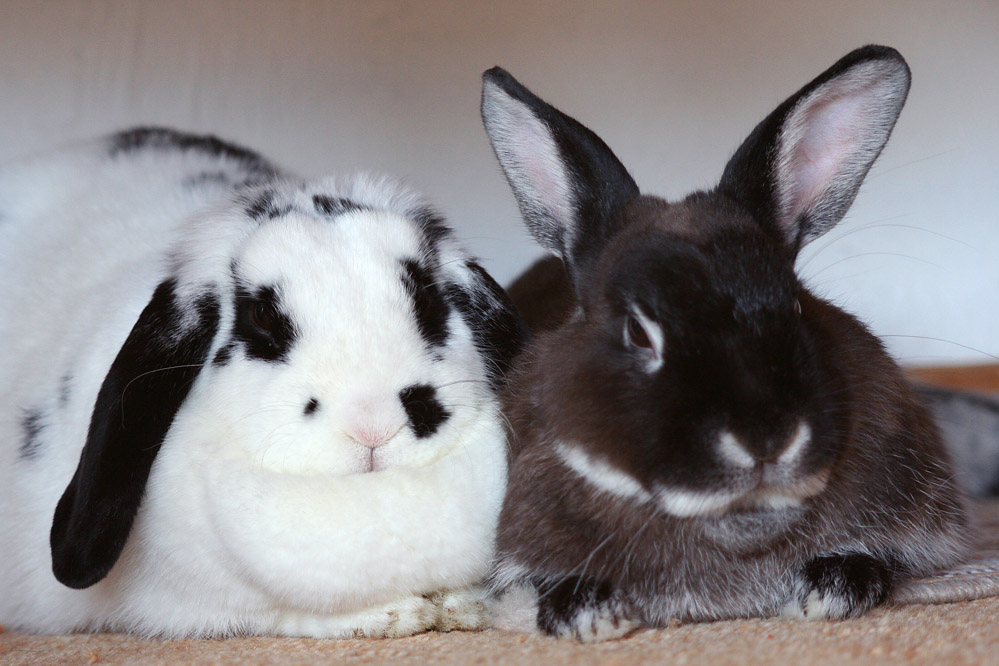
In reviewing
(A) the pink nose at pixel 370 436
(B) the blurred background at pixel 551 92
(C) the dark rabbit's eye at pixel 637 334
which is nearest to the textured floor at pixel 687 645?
(A) the pink nose at pixel 370 436

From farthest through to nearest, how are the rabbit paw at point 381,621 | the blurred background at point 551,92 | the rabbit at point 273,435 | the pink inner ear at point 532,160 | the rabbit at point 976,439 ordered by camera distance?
the blurred background at point 551,92, the rabbit at point 976,439, the pink inner ear at point 532,160, the rabbit paw at point 381,621, the rabbit at point 273,435

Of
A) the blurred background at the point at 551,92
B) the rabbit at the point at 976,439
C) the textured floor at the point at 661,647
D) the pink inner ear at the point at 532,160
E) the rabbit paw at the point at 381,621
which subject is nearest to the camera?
the textured floor at the point at 661,647

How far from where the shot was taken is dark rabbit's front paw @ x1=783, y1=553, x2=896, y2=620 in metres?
1.60

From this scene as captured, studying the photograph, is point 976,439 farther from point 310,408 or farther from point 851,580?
point 310,408

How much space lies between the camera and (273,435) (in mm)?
1574

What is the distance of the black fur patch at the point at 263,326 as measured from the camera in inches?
64.1

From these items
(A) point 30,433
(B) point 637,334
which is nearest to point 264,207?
(A) point 30,433

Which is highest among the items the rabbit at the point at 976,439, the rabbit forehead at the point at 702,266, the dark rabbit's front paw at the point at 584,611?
the rabbit forehead at the point at 702,266

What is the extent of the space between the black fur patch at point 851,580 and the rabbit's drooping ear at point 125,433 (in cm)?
111

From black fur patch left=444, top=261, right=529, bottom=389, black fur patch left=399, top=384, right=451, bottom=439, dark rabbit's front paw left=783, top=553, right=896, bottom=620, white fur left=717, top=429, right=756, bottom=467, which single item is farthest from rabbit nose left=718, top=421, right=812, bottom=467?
black fur patch left=444, top=261, right=529, bottom=389

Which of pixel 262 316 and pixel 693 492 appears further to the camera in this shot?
pixel 262 316

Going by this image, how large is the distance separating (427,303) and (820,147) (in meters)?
0.77

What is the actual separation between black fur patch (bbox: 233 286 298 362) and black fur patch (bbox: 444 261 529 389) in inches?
13.7

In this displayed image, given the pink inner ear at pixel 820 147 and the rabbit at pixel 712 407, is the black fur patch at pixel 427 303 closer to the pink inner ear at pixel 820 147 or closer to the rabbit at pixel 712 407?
the rabbit at pixel 712 407
